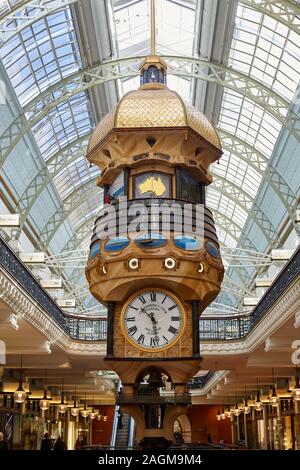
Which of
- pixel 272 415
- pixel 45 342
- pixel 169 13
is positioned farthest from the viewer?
pixel 272 415

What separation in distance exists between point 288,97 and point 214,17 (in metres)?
5.31

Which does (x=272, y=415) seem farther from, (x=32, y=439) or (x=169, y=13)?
(x=169, y=13)

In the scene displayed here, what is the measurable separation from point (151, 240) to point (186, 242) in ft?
1.46

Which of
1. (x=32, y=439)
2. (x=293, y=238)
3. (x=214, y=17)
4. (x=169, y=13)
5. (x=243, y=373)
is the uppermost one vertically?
(x=169, y=13)

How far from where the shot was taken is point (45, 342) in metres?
20.2

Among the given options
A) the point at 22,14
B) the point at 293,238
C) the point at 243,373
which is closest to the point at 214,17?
the point at 22,14

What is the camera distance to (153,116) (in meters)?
9.22

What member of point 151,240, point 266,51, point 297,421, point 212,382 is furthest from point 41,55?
point 212,382

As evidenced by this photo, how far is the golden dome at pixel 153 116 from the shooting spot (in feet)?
30.1

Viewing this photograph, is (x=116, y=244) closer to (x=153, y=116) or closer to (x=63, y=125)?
(x=153, y=116)

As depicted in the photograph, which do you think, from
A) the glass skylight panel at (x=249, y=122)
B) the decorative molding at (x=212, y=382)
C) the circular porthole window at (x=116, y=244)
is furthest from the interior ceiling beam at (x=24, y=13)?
the decorative molding at (x=212, y=382)

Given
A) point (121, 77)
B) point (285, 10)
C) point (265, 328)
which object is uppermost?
point (121, 77)

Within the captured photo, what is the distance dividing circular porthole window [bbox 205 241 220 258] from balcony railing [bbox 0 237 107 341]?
5.57 metres

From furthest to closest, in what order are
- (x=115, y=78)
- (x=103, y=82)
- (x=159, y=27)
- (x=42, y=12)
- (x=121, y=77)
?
(x=159, y=27), (x=103, y=82), (x=115, y=78), (x=121, y=77), (x=42, y=12)
